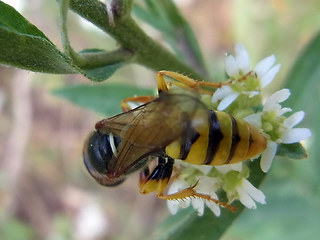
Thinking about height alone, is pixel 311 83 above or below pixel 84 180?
above

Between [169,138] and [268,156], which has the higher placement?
[169,138]

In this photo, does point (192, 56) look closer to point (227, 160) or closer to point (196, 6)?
point (227, 160)

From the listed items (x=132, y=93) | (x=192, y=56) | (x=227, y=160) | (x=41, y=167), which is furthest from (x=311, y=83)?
(x=41, y=167)

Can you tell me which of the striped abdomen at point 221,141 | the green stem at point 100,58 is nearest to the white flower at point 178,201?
the striped abdomen at point 221,141

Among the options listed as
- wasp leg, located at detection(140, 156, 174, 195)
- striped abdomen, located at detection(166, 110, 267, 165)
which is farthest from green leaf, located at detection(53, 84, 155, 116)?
striped abdomen, located at detection(166, 110, 267, 165)

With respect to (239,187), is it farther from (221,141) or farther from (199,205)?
(221,141)

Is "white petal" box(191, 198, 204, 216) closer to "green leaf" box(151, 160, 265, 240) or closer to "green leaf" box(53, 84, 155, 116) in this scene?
"green leaf" box(151, 160, 265, 240)

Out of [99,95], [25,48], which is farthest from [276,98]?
[99,95]
